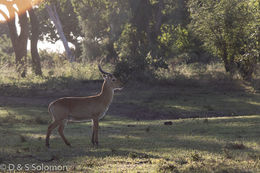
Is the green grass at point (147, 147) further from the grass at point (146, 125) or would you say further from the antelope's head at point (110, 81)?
the antelope's head at point (110, 81)

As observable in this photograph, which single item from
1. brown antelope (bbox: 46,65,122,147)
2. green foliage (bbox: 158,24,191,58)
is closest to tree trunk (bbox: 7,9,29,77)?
green foliage (bbox: 158,24,191,58)

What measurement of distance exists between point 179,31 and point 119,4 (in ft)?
24.1

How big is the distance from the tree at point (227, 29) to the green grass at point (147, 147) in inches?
540

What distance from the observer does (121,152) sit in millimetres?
10500

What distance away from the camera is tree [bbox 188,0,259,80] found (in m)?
29.2

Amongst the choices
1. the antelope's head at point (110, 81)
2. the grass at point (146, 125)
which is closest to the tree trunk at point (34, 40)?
the grass at point (146, 125)

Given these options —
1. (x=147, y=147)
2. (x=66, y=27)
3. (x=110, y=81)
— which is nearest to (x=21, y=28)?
(x=110, y=81)

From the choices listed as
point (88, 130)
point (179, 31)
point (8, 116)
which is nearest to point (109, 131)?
point (88, 130)

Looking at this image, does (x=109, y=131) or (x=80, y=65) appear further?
(x=80, y=65)

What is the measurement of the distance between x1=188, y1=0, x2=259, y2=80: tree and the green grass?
540 inches

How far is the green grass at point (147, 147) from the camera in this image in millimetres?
8742

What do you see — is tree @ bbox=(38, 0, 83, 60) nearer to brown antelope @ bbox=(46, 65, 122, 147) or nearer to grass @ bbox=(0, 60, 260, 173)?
grass @ bbox=(0, 60, 260, 173)

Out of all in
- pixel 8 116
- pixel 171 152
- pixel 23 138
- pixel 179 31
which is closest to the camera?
pixel 171 152

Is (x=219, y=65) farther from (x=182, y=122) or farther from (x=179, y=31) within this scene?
(x=182, y=122)
